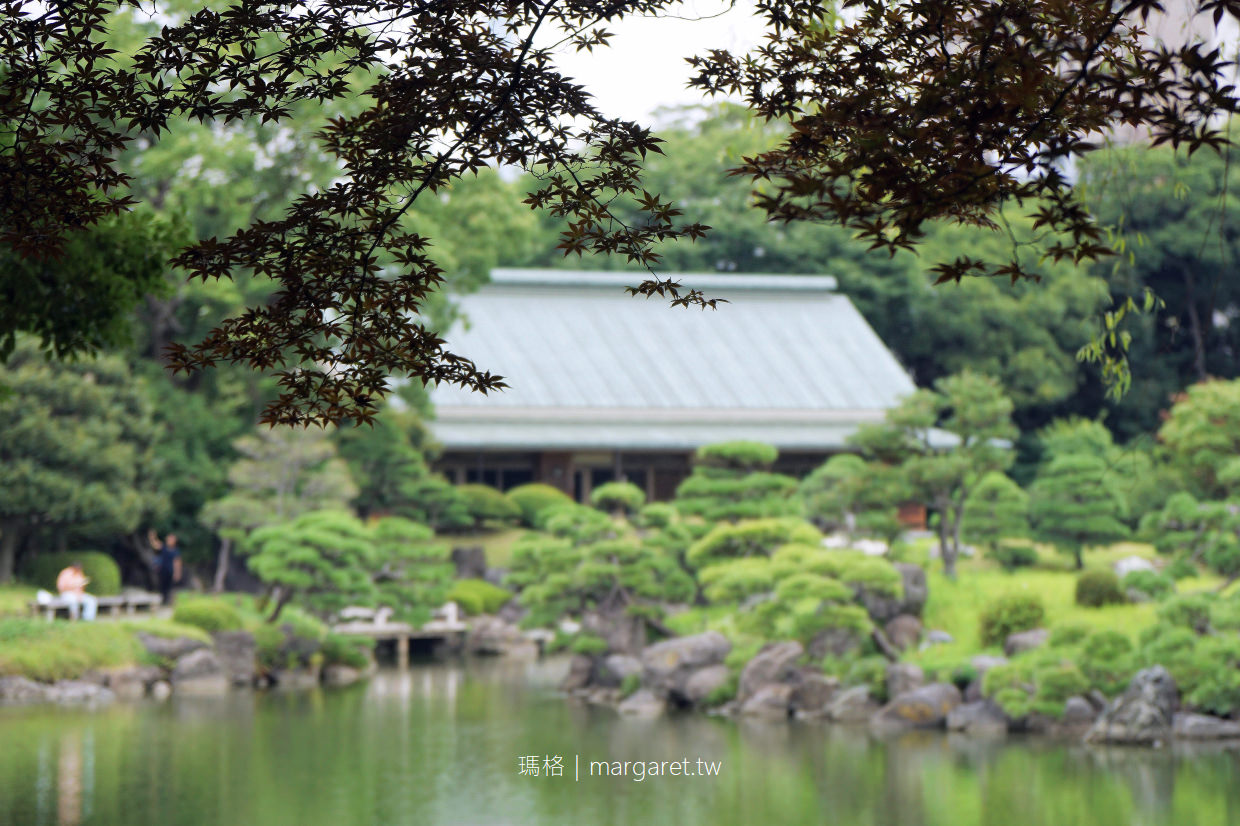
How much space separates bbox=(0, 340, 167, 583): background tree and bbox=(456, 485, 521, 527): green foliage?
4.81 meters

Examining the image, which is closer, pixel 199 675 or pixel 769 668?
pixel 769 668

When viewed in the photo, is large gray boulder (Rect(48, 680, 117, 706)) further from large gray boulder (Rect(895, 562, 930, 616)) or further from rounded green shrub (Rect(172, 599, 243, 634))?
large gray boulder (Rect(895, 562, 930, 616))

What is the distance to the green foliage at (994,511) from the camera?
48.2 feet

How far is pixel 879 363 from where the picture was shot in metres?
24.2

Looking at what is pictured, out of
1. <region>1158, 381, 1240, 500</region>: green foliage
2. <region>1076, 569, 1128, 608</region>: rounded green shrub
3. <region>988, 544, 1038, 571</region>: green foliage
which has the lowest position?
<region>1076, 569, 1128, 608</region>: rounded green shrub

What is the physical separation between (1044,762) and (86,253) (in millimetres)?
7262

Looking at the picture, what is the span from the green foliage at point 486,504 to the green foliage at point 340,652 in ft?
15.8

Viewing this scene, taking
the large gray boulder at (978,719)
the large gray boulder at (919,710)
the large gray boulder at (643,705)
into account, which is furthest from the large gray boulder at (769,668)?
the large gray boulder at (978,719)

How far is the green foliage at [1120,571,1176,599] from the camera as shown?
37.8 feet

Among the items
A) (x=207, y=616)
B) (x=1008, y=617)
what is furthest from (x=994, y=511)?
(x=207, y=616)

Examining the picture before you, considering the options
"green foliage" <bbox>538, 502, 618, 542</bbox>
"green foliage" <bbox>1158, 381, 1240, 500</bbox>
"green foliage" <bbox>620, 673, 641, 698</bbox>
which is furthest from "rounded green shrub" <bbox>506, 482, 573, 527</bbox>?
"green foliage" <bbox>1158, 381, 1240, 500</bbox>

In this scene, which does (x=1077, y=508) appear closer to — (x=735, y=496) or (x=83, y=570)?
(x=735, y=496)

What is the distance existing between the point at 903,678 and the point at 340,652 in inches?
245

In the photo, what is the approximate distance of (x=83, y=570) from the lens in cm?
1573
